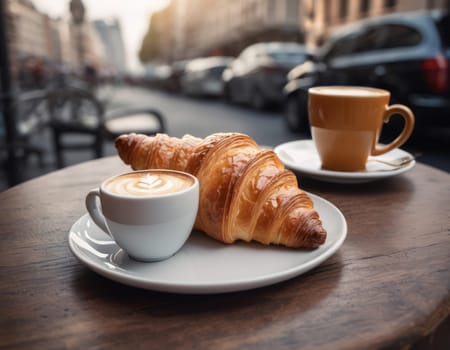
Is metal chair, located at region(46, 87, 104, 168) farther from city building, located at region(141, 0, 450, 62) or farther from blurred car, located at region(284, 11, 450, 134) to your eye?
city building, located at region(141, 0, 450, 62)

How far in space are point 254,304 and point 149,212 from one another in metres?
0.25

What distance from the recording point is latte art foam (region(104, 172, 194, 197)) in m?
0.83

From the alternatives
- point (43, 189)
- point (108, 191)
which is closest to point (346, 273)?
point (108, 191)

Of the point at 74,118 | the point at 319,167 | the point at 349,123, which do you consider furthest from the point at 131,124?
the point at 349,123

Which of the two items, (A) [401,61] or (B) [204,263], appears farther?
(A) [401,61]

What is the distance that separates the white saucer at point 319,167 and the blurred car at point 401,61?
3.02 m

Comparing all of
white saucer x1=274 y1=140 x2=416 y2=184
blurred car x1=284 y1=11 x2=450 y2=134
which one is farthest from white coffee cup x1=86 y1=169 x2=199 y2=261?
blurred car x1=284 y1=11 x2=450 y2=134

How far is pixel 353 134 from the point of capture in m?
1.41

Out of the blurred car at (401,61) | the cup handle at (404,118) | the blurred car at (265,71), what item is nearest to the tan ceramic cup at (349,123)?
the cup handle at (404,118)

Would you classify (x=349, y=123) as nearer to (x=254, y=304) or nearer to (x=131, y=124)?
(x=254, y=304)

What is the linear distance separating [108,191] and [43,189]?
73 centimetres

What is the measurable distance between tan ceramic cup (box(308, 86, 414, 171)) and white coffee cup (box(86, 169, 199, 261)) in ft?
2.31

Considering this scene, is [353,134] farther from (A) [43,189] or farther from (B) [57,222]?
(A) [43,189]

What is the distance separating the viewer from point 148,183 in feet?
2.83
